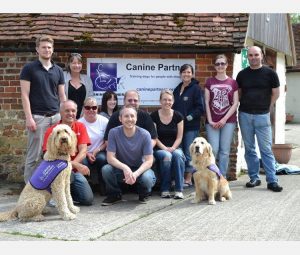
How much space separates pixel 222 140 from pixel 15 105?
147 inches

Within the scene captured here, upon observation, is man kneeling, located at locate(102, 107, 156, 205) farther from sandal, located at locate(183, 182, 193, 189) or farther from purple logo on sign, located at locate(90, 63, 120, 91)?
purple logo on sign, located at locate(90, 63, 120, 91)

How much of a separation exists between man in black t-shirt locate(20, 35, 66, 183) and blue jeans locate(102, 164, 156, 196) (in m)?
1.06

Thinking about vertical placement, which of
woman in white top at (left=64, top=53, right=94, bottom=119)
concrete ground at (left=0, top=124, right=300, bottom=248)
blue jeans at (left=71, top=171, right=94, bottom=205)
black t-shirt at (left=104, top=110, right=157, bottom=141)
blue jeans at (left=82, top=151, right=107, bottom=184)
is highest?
woman in white top at (left=64, top=53, right=94, bottom=119)

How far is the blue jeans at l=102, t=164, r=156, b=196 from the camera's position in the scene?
663cm

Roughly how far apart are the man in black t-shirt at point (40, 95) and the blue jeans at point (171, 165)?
166 cm

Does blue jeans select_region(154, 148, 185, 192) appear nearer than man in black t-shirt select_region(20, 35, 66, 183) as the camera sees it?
No

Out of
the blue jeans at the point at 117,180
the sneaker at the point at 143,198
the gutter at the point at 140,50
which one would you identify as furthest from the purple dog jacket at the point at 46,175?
the gutter at the point at 140,50

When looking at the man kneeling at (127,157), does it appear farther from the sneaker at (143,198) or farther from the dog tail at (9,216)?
the dog tail at (9,216)

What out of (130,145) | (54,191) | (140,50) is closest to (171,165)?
(130,145)

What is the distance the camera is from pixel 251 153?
25.9ft

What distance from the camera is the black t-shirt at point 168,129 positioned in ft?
24.3

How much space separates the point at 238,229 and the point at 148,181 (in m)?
1.67

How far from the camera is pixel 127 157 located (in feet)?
22.2

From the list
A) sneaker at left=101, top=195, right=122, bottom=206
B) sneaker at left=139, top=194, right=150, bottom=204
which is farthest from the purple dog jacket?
sneaker at left=139, top=194, right=150, bottom=204
